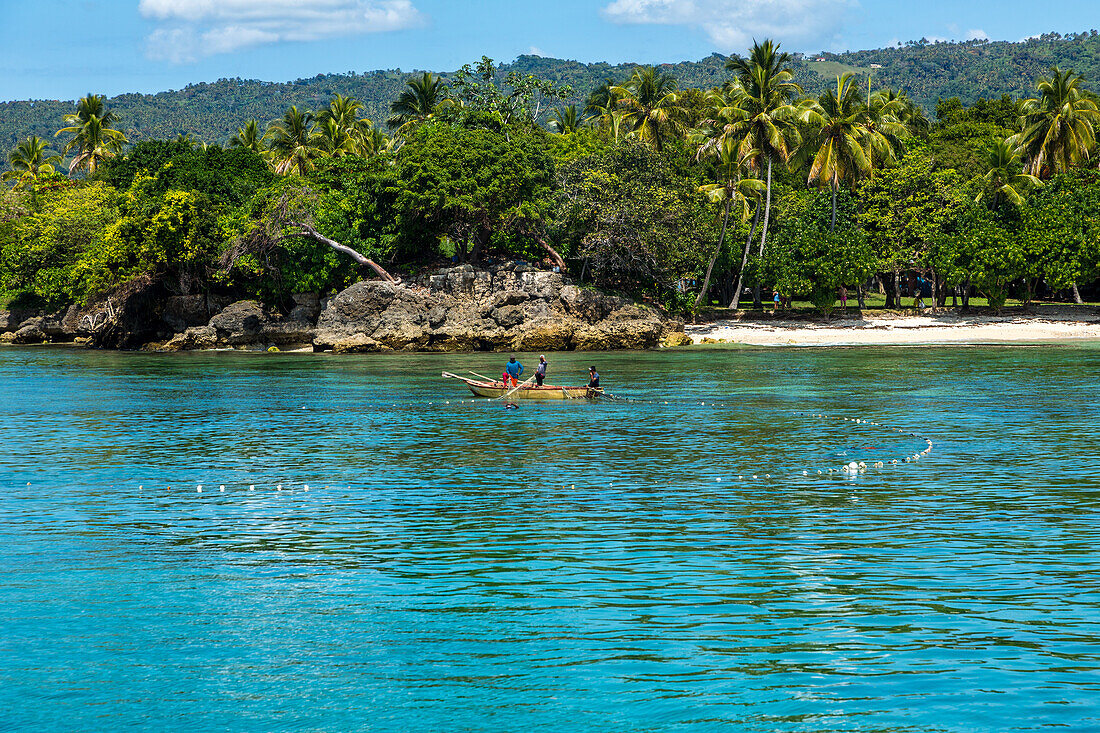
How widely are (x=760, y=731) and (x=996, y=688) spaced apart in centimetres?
242

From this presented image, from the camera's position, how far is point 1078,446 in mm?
23844

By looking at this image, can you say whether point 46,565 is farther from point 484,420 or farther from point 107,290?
point 107,290

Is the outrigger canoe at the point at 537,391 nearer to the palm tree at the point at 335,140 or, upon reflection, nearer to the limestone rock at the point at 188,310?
the limestone rock at the point at 188,310

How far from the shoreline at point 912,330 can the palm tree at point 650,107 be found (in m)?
20.0

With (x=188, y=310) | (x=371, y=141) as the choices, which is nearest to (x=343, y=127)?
(x=371, y=141)

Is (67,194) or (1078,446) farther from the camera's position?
(67,194)

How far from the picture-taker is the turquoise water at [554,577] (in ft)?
30.8

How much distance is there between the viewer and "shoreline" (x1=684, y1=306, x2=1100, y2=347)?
6119cm

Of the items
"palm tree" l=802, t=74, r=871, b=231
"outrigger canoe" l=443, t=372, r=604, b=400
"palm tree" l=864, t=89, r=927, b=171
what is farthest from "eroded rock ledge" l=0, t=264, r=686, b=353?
"outrigger canoe" l=443, t=372, r=604, b=400

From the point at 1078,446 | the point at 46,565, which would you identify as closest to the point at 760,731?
the point at 46,565

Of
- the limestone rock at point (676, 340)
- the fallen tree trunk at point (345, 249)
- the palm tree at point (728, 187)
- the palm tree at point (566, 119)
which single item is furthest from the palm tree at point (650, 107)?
the fallen tree trunk at point (345, 249)

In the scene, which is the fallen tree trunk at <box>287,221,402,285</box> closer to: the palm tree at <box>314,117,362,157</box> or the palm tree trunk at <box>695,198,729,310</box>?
the palm tree trunk at <box>695,198,729,310</box>

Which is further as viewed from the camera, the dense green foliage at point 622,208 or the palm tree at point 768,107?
the palm tree at point 768,107

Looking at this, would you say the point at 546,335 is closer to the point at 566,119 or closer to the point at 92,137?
the point at 566,119
